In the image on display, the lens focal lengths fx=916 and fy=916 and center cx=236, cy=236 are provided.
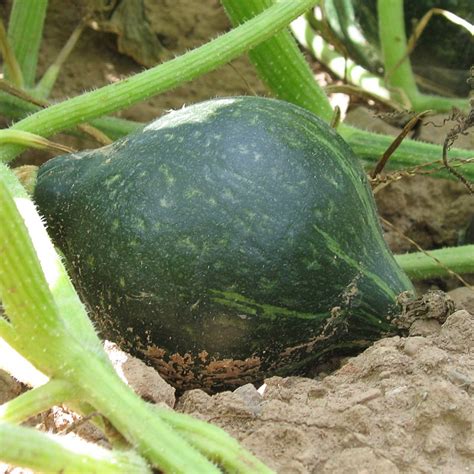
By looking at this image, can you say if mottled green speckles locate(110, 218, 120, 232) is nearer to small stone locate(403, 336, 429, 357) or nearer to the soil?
the soil

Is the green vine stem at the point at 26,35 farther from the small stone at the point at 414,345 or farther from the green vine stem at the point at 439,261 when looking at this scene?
the small stone at the point at 414,345

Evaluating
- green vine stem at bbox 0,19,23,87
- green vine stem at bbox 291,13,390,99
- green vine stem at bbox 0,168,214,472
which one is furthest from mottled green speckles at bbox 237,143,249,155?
green vine stem at bbox 291,13,390,99

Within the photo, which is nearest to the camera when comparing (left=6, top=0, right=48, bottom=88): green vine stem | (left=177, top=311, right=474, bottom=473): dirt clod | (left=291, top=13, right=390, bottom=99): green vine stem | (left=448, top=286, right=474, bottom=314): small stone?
(left=177, top=311, right=474, bottom=473): dirt clod

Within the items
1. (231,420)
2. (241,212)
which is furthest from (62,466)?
(241,212)

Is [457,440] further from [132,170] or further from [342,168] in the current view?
[132,170]

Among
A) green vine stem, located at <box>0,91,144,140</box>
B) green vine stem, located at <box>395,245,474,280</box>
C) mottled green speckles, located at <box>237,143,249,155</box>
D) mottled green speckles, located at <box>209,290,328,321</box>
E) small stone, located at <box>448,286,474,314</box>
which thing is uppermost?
mottled green speckles, located at <box>237,143,249,155</box>

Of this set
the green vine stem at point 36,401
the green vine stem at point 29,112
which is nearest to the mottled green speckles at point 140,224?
the green vine stem at point 36,401
